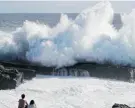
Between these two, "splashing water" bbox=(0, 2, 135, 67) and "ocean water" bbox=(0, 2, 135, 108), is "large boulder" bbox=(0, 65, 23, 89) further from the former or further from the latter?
"splashing water" bbox=(0, 2, 135, 67)

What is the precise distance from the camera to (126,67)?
23219 mm

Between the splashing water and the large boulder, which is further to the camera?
the splashing water

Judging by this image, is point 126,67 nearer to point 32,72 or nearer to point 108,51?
point 108,51

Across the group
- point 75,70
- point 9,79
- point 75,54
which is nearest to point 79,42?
point 75,54

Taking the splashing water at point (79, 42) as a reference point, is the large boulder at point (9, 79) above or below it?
below

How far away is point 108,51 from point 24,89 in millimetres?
7599

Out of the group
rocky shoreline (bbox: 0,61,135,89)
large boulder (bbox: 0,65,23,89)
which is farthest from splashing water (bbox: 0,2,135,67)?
large boulder (bbox: 0,65,23,89)

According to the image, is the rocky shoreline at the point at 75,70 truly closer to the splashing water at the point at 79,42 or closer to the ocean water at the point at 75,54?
the ocean water at the point at 75,54

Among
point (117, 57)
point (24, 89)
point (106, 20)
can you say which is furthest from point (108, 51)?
point (24, 89)

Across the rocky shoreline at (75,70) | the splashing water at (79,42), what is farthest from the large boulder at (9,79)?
the splashing water at (79,42)

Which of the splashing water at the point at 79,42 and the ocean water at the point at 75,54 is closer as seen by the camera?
the ocean water at the point at 75,54

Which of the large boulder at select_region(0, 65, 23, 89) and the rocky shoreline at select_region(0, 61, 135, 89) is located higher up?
the rocky shoreline at select_region(0, 61, 135, 89)

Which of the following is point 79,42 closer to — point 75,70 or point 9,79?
point 75,70

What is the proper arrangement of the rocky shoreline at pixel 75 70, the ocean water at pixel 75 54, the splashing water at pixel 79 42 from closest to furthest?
the ocean water at pixel 75 54 < the rocky shoreline at pixel 75 70 < the splashing water at pixel 79 42
